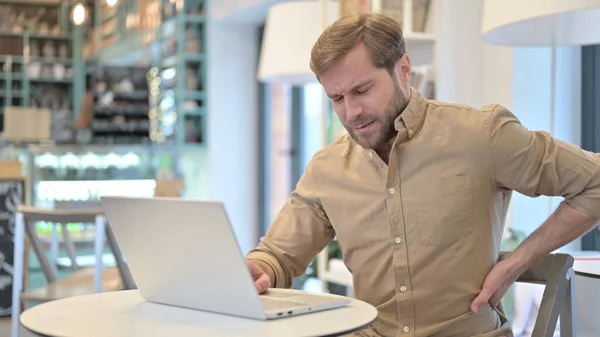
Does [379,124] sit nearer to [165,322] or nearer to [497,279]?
[497,279]

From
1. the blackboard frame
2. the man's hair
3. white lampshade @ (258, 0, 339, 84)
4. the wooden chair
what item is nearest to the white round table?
the man's hair

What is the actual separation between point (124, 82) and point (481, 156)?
7.89m

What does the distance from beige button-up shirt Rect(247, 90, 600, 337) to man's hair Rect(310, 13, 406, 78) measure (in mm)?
135

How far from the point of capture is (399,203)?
177 centimetres

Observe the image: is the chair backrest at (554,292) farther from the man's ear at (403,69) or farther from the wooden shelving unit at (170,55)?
the wooden shelving unit at (170,55)

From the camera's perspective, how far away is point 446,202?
5.76 ft

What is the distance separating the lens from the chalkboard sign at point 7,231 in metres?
5.18

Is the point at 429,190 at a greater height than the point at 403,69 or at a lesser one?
lesser

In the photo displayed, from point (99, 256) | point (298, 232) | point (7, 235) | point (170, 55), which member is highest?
point (170, 55)

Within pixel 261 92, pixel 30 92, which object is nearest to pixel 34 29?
pixel 30 92

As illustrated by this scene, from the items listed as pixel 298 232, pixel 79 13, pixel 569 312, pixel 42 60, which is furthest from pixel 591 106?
pixel 42 60

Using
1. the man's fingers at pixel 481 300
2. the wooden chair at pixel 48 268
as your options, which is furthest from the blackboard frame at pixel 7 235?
the man's fingers at pixel 481 300

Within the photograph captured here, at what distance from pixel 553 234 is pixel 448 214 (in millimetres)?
221

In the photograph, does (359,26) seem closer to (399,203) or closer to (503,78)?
(399,203)
